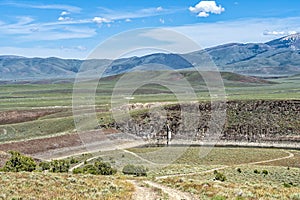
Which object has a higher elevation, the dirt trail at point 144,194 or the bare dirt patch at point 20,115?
the dirt trail at point 144,194

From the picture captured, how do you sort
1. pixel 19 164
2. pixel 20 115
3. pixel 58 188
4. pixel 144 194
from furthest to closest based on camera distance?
pixel 20 115 → pixel 19 164 → pixel 58 188 → pixel 144 194

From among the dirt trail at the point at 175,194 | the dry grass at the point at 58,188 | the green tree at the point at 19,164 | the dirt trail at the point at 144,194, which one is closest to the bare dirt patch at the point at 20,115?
the green tree at the point at 19,164

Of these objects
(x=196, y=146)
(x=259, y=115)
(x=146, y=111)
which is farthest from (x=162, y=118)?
(x=196, y=146)

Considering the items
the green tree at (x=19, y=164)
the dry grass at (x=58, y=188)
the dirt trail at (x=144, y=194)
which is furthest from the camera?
the green tree at (x=19, y=164)

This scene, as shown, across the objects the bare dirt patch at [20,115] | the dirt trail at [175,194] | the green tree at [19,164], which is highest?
the dirt trail at [175,194]

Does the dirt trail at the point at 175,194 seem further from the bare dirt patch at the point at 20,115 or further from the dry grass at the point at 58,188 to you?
the bare dirt patch at the point at 20,115

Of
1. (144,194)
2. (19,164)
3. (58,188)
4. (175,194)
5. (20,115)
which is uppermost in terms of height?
(58,188)

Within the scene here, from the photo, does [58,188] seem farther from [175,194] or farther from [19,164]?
[19,164]

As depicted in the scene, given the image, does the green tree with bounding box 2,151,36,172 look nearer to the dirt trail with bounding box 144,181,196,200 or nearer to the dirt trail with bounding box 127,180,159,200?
the dirt trail with bounding box 127,180,159,200

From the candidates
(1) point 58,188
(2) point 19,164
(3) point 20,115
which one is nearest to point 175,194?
(1) point 58,188

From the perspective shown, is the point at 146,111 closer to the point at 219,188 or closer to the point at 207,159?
the point at 207,159

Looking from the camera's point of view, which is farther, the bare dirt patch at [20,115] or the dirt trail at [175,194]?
the bare dirt patch at [20,115]

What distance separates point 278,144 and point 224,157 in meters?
23.3

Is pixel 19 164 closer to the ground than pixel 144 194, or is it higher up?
closer to the ground
